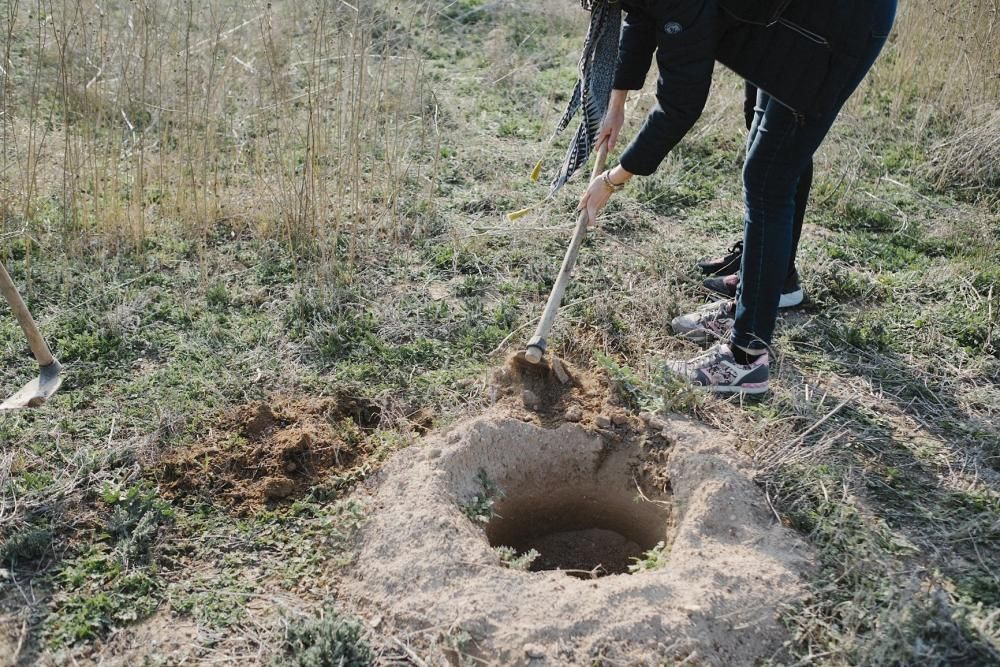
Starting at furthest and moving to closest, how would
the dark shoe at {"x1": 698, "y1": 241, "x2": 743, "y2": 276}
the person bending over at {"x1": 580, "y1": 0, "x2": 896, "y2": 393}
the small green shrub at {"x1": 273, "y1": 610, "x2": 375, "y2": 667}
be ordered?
the dark shoe at {"x1": 698, "y1": 241, "x2": 743, "y2": 276} < the person bending over at {"x1": 580, "y1": 0, "x2": 896, "y2": 393} < the small green shrub at {"x1": 273, "y1": 610, "x2": 375, "y2": 667}

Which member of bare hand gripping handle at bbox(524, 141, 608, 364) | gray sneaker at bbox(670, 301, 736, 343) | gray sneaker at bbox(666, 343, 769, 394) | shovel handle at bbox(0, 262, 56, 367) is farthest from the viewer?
gray sneaker at bbox(670, 301, 736, 343)

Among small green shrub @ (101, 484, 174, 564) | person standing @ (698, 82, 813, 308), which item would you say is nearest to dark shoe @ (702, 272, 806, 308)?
person standing @ (698, 82, 813, 308)

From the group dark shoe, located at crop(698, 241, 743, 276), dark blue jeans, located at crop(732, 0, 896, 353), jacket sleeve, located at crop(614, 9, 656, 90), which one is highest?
jacket sleeve, located at crop(614, 9, 656, 90)

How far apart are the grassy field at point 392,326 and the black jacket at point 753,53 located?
1.08m

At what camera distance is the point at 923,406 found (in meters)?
3.38

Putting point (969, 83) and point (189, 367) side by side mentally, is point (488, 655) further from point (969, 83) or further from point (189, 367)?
point (969, 83)

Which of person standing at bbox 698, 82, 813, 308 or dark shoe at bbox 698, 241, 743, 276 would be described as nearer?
person standing at bbox 698, 82, 813, 308

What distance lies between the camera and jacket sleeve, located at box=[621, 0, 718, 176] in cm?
244

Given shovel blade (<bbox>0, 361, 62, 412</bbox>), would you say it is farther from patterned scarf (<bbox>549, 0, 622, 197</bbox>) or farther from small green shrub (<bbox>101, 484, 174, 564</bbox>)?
patterned scarf (<bbox>549, 0, 622, 197</bbox>)

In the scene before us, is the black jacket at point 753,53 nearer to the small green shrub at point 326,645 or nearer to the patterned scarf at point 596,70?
the patterned scarf at point 596,70

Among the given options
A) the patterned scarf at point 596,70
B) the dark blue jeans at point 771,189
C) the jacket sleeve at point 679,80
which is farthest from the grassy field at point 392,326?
the jacket sleeve at point 679,80

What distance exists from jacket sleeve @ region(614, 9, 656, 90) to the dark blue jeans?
1.39 ft

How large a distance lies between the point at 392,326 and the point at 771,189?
5.51 feet

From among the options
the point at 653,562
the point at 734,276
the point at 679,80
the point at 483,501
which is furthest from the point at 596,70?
the point at 653,562
